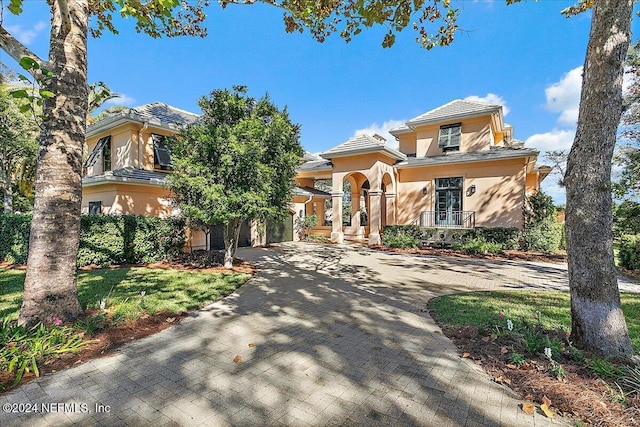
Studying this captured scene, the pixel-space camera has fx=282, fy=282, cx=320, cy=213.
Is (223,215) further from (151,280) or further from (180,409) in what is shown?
(180,409)

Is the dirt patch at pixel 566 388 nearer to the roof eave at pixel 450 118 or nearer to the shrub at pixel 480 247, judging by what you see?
the shrub at pixel 480 247

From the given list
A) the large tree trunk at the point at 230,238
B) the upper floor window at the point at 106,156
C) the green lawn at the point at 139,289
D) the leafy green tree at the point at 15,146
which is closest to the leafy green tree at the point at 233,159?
the large tree trunk at the point at 230,238

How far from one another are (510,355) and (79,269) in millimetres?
12175

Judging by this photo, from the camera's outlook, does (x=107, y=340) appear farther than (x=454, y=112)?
No

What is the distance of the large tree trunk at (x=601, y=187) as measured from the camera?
137 inches

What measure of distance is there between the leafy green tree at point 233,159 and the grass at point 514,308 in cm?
590

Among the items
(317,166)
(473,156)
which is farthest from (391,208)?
(317,166)

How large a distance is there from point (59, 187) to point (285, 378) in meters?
4.52

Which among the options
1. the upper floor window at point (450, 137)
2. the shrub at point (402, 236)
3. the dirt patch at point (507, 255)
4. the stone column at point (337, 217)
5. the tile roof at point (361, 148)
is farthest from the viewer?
the stone column at point (337, 217)

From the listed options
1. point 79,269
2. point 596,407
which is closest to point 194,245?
point 79,269

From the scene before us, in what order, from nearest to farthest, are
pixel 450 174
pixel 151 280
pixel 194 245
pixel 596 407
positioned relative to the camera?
pixel 596 407 < pixel 151 280 < pixel 194 245 < pixel 450 174

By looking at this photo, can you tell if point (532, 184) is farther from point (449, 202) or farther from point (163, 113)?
point (163, 113)

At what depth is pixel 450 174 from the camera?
1703 centimetres

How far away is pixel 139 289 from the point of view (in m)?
7.13
